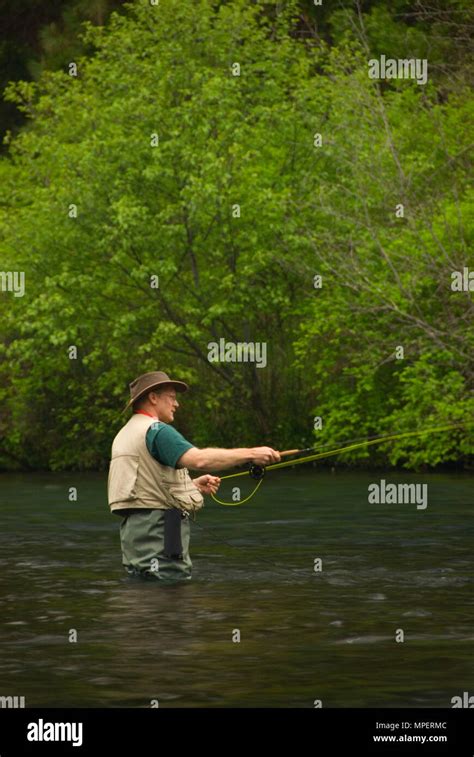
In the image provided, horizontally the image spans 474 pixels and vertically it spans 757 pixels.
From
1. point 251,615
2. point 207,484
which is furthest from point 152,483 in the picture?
point 251,615

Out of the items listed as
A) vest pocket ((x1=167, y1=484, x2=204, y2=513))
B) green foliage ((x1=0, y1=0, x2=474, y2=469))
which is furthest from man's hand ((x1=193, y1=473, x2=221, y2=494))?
green foliage ((x1=0, y1=0, x2=474, y2=469))

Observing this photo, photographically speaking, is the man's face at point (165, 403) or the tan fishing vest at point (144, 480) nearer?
the tan fishing vest at point (144, 480)

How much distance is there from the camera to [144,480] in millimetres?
13359

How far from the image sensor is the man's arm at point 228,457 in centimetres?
1221

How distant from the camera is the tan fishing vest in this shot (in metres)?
13.3

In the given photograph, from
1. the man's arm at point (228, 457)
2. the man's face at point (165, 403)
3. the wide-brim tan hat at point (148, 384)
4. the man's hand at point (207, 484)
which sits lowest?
the man's hand at point (207, 484)

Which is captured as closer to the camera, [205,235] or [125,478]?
[125,478]

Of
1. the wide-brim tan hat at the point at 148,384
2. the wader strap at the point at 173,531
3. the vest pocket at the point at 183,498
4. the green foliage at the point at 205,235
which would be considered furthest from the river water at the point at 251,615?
the green foliage at the point at 205,235

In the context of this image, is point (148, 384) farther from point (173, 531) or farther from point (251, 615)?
point (251, 615)

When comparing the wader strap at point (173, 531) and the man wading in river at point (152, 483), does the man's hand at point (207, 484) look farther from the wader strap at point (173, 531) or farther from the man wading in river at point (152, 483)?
the wader strap at point (173, 531)

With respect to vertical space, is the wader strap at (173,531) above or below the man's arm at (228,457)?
below

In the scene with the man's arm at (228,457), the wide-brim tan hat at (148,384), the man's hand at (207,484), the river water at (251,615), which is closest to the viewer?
the river water at (251,615)

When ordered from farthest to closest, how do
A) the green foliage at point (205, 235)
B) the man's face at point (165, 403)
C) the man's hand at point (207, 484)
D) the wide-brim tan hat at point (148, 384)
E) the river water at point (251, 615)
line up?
the green foliage at point (205, 235), the man's hand at point (207, 484), the man's face at point (165, 403), the wide-brim tan hat at point (148, 384), the river water at point (251, 615)

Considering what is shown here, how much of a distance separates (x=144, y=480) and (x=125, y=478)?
0.50 feet
